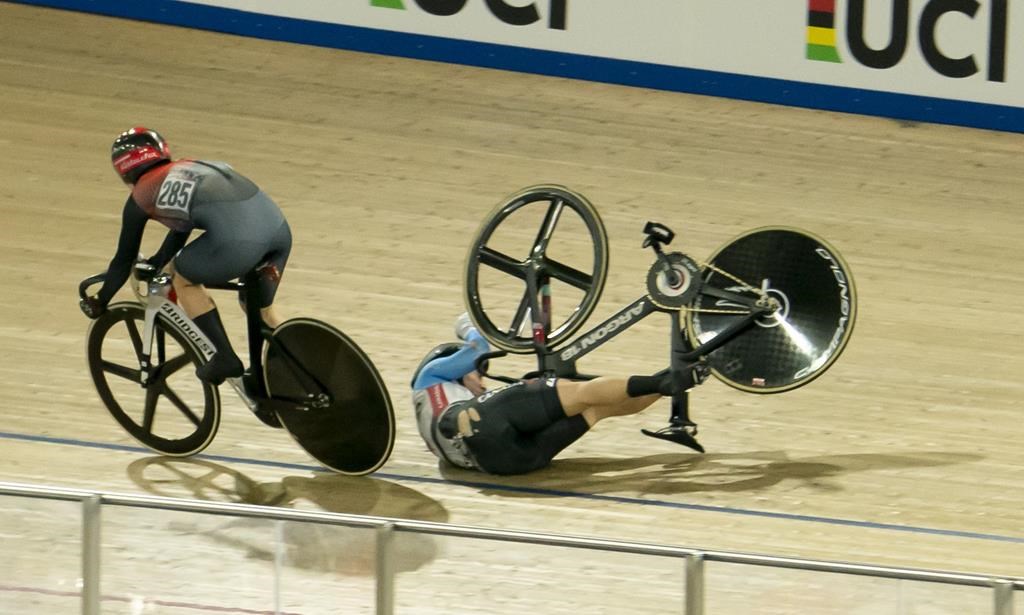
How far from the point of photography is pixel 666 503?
221 inches

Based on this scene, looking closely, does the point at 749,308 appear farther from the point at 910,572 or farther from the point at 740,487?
the point at 910,572

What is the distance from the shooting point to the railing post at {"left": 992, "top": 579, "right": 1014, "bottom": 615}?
3.43 metres

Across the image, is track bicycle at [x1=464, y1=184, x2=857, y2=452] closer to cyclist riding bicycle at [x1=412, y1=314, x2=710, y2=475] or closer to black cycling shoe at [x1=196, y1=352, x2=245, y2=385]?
cyclist riding bicycle at [x1=412, y1=314, x2=710, y2=475]

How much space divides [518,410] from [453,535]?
1.89 meters

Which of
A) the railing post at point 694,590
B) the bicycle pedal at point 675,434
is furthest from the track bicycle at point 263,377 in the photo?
the railing post at point 694,590

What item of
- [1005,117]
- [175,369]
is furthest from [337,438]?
[1005,117]

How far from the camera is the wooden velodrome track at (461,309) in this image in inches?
151

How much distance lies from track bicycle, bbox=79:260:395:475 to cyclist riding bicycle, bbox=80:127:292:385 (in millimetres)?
54

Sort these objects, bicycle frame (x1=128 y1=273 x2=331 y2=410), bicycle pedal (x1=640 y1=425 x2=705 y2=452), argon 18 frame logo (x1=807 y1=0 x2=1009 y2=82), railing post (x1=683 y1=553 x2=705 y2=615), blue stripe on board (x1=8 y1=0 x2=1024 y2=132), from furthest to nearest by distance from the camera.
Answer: blue stripe on board (x1=8 y1=0 x2=1024 y2=132), argon 18 frame logo (x1=807 y1=0 x2=1009 y2=82), bicycle pedal (x1=640 y1=425 x2=705 y2=452), bicycle frame (x1=128 y1=273 x2=331 y2=410), railing post (x1=683 y1=553 x2=705 y2=615)

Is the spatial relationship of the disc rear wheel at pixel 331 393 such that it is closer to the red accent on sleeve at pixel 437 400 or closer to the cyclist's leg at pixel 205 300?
the cyclist's leg at pixel 205 300

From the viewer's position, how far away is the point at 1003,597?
3439 mm

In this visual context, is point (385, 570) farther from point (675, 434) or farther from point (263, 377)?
point (675, 434)

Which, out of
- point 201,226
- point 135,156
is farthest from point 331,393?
point 135,156

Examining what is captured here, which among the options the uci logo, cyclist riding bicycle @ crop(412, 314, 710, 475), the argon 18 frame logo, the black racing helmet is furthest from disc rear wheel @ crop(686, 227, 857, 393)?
the uci logo
